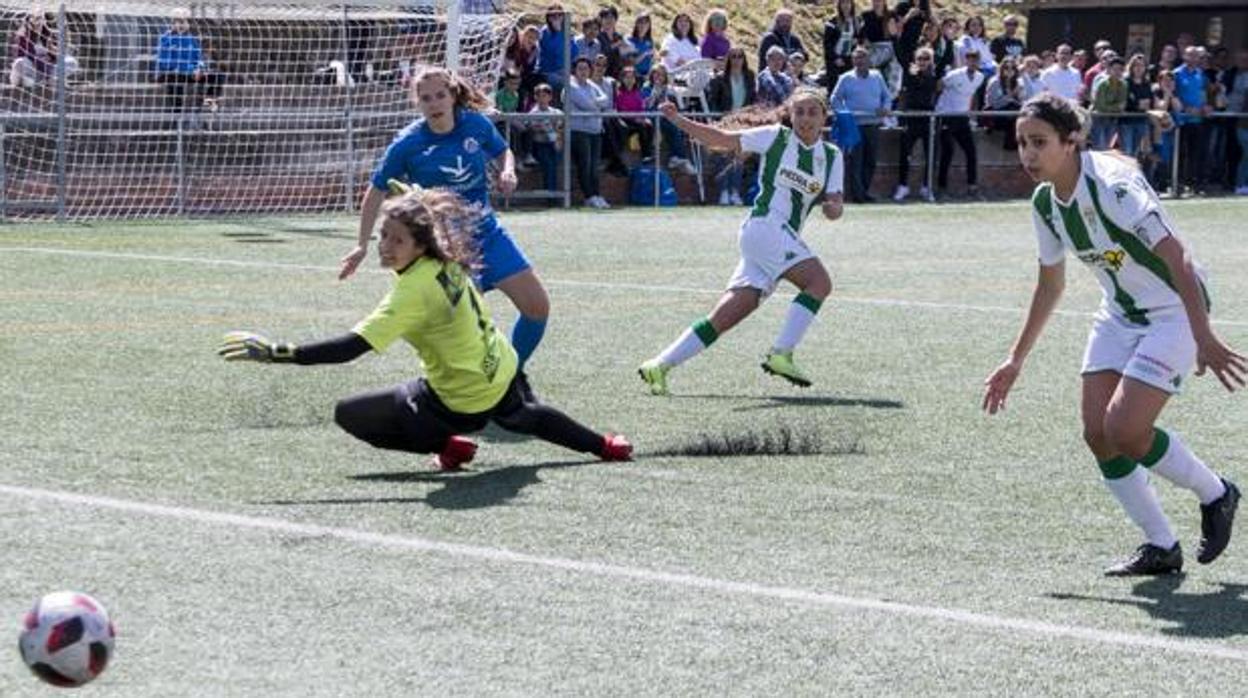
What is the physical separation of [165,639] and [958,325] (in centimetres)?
944

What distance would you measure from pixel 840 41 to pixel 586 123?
421 cm

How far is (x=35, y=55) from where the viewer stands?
78.8 ft

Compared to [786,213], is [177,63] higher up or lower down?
lower down

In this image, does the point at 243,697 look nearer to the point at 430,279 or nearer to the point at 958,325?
the point at 430,279

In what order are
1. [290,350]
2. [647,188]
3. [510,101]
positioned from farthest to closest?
1. [647,188]
2. [510,101]
3. [290,350]

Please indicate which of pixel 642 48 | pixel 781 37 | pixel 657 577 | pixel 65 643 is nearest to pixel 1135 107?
pixel 781 37

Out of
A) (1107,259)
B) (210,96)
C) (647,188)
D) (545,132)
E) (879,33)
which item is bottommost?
(647,188)

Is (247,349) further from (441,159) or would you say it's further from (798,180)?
(798,180)

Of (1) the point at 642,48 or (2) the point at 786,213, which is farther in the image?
(1) the point at 642,48

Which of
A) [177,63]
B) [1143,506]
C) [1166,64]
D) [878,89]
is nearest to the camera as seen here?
[1143,506]

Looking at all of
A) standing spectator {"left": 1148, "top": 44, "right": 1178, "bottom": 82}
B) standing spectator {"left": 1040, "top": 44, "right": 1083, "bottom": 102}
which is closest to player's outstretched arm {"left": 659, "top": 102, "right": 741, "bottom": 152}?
standing spectator {"left": 1040, "top": 44, "right": 1083, "bottom": 102}

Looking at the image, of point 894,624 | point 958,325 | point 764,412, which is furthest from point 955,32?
point 894,624

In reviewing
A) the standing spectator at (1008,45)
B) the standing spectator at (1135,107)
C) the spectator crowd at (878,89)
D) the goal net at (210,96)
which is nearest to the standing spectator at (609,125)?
the spectator crowd at (878,89)

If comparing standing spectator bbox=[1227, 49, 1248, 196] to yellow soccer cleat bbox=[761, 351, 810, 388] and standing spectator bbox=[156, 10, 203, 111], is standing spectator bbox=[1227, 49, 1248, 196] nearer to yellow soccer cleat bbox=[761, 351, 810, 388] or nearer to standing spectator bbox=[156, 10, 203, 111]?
standing spectator bbox=[156, 10, 203, 111]
